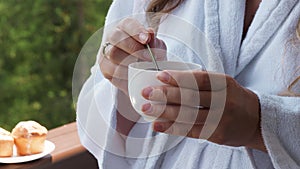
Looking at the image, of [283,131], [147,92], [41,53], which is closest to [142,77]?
[147,92]

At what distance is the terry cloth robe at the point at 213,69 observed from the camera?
2.68 feet

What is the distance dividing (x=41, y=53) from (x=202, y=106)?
9.70ft

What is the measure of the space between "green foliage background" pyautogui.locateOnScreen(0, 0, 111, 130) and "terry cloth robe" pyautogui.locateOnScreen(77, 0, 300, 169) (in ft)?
7.98

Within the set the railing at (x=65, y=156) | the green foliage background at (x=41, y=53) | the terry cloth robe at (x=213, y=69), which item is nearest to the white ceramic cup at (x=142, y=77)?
the terry cloth robe at (x=213, y=69)

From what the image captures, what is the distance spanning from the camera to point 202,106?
0.65 m

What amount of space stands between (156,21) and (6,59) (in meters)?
2.61

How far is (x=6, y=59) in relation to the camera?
3.38 m

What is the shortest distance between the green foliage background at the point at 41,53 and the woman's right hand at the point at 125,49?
259cm

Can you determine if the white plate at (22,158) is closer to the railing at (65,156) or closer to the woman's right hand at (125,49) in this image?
the railing at (65,156)

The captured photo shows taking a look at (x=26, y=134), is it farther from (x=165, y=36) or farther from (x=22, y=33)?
(x=22, y=33)

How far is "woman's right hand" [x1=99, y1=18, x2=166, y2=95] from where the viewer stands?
2.43 ft

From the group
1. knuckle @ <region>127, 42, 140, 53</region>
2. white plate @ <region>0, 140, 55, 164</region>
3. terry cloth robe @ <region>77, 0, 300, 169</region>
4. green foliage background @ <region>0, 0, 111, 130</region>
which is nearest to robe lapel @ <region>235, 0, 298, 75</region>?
terry cloth robe @ <region>77, 0, 300, 169</region>

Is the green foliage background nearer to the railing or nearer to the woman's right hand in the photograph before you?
the railing

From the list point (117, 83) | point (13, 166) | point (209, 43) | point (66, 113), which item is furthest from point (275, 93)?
point (66, 113)
